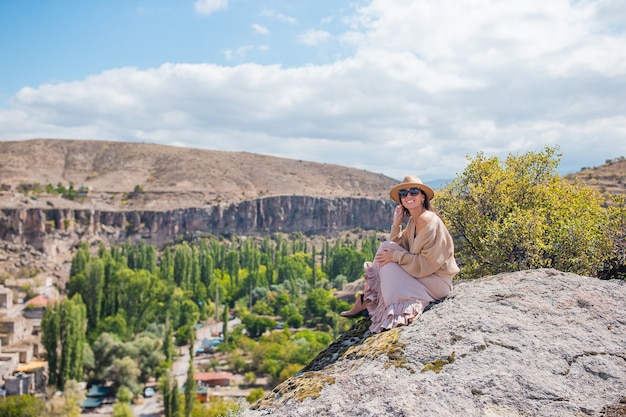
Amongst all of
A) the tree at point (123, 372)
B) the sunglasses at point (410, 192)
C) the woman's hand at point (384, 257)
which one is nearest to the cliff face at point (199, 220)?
the tree at point (123, 372)

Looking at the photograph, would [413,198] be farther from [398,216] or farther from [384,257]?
[384,257]

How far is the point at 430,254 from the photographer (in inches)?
200

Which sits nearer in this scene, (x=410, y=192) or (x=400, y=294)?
(x=400, y=294)

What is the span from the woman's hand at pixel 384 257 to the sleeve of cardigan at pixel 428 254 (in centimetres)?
14

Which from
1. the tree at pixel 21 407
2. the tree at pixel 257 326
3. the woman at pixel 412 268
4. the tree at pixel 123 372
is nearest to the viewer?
the woman at pixel 412 268

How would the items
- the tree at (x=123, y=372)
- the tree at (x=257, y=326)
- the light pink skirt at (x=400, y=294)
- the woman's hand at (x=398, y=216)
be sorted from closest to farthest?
the light pink skirt at (x=400, y=294) → the woman's hand at (x=398, y=216) → the tree at (x=123, y=372) → the tree at (x=257, y=326)

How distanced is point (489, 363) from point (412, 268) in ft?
4.52

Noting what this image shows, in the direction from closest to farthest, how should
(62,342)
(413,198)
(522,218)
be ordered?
1. (413,198)
2. (522,218)
3. (62,342)

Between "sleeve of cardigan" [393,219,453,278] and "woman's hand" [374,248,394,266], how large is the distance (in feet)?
0.45

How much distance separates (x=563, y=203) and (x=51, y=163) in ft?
454

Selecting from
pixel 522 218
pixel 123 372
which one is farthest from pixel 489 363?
pixel 123 372

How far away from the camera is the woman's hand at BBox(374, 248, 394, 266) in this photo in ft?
17.5

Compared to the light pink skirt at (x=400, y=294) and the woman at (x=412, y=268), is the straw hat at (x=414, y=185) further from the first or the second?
the light pink skirt at (x=400, y=294)

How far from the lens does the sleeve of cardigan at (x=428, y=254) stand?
5.07m
